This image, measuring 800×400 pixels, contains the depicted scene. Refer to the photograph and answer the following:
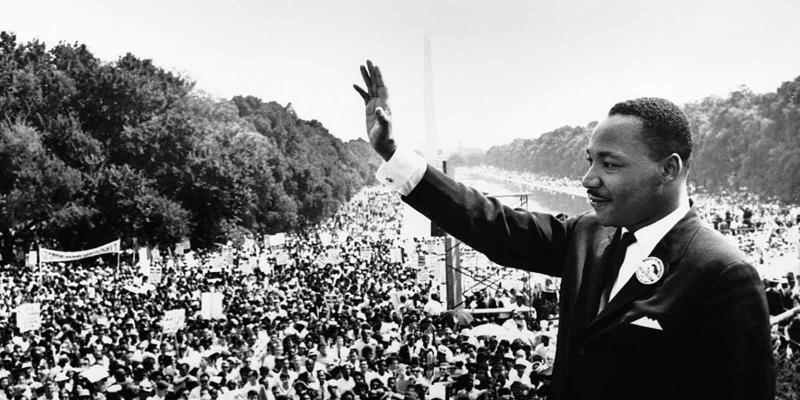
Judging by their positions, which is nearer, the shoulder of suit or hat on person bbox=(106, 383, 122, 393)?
the shoulder of suit

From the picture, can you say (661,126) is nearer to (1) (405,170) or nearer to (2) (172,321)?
(1) (405,170)

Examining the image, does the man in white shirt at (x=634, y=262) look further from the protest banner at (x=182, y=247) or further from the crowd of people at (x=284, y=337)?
the protest banner at (x=182, y=247)

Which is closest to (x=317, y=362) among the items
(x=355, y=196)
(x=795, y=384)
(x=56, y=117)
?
(x=795, y=384)

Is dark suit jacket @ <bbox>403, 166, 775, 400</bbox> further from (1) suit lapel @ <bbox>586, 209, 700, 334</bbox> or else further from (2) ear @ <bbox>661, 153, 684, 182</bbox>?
(2) ear @ <bbox>661, 153, 684, 182</bbox>

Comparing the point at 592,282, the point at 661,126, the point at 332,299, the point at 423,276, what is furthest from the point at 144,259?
the point at 661,126

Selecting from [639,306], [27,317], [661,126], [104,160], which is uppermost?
[104,160]

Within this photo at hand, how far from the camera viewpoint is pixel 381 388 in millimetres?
9242

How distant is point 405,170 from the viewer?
1923mm

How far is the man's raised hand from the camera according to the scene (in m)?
1.95

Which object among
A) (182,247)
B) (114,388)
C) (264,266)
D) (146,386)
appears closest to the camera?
(114,388)

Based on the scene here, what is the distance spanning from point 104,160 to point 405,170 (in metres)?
35.0

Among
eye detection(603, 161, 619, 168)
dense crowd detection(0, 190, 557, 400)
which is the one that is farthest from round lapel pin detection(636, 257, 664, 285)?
dense crowd detection(0, 190, 557, 400)

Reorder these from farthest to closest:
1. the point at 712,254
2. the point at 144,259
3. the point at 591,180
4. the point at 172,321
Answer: the point at 144,259, the point at 172,321, the point at 591,180, the point at 712,254

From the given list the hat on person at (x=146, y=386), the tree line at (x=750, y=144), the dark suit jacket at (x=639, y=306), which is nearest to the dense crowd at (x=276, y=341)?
the hat on person at (x=146, y=386)
